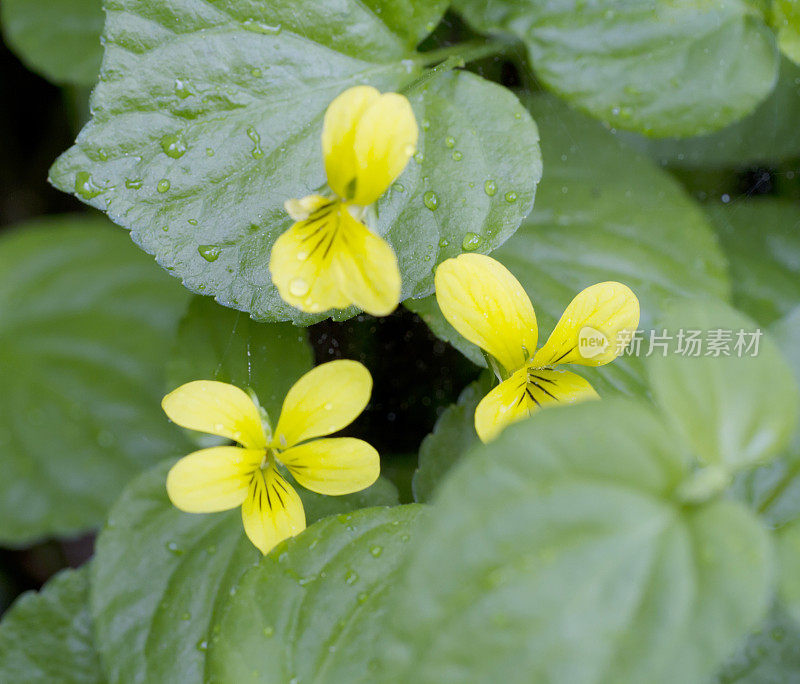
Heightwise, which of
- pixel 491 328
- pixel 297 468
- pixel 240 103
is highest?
pixel 240 103

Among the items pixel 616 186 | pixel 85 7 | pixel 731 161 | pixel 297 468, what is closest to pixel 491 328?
pixel 297 468

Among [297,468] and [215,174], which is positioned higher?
[215,174]

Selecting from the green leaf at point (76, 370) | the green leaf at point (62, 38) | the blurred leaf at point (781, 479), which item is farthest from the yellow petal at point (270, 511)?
the green leaf at point (62, 38)

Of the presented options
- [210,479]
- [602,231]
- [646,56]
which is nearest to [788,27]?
[646,56]

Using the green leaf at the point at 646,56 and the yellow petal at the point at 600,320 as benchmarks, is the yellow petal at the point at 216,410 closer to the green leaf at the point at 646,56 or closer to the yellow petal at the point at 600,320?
the yellow petal at the point at 600,320

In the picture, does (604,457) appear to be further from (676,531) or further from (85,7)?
(85,7)

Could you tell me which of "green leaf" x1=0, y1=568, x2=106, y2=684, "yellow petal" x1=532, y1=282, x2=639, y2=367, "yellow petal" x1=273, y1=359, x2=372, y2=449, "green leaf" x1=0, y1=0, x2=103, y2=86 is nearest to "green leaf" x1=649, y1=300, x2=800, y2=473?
"yellow petal" x1=532, y1=282, x2=639, y2=367
